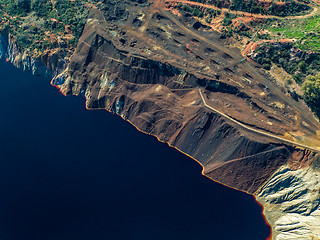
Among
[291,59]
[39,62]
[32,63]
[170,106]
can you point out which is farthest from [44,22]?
[291,59]

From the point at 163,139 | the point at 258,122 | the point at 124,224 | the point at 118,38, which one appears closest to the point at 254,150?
the point at 258,122

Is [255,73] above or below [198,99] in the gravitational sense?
above

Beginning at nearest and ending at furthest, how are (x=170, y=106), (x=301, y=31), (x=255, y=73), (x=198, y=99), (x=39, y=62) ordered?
(x=198, y=99) → (x=170, y=106) → (x=255, y=73) → (x=301, y=31) → (x=39, y=62)

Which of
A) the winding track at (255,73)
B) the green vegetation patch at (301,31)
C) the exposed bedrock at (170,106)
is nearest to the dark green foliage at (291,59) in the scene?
the green vegetation patch at (301,31)

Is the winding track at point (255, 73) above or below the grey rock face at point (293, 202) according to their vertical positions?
above

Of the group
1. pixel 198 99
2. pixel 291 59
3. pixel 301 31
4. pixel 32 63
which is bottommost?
pixel 32 63

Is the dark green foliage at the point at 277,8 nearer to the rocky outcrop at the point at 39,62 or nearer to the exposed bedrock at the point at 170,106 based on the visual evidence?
the exposed bedrock at the point at 170,106

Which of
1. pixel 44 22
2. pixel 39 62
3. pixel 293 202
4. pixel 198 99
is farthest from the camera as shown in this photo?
pixel 44 22

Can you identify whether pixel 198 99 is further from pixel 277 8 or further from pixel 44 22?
pixel 44 22
